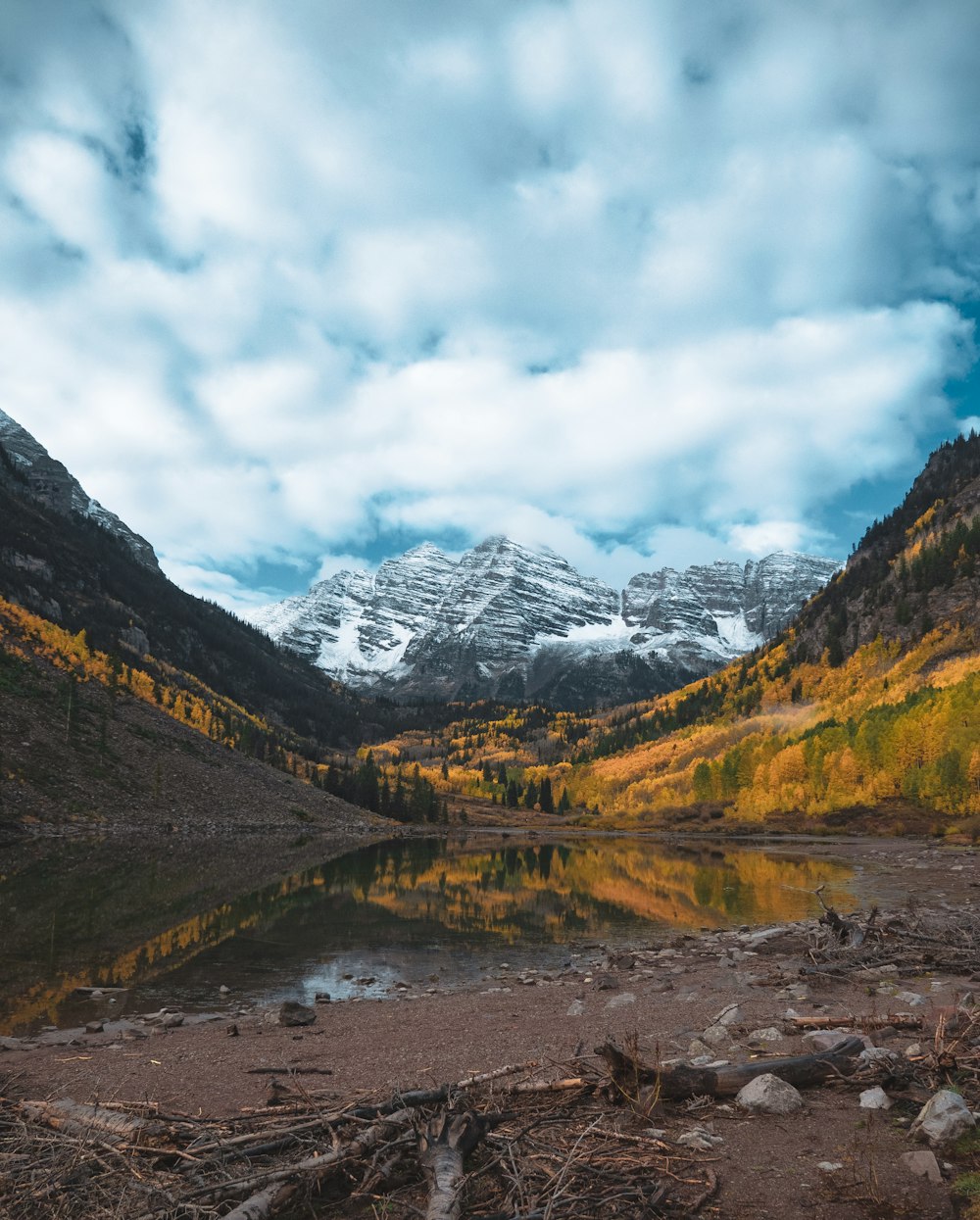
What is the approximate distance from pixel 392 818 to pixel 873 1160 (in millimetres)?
179284

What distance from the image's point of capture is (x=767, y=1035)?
11.5 metres

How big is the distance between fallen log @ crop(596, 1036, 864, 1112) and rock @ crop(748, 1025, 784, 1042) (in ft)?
9.09

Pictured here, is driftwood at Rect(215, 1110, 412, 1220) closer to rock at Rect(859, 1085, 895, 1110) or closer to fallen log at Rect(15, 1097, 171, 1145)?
fallen log at Rect(15, 1097, 171, 1145)

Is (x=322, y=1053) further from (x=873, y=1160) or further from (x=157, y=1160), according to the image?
(x=873, y=1160)

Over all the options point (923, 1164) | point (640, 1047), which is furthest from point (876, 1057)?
point (640, 1047)

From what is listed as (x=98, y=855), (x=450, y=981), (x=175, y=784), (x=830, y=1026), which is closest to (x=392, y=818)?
(x=175, y=784)

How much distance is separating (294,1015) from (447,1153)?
518 inches

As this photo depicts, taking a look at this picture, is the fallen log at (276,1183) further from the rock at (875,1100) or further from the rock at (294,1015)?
the rock at (294,1015)

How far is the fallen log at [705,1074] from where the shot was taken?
7.82 m

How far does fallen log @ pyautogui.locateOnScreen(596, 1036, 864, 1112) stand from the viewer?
7820 mm

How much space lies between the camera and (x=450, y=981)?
2336 cm

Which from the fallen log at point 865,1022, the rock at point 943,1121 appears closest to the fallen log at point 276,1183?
the rock at point 943,1121

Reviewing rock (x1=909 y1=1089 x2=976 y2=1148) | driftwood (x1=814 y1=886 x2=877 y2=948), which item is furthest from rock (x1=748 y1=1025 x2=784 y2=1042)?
driftwood (x1=814 y1=886 x2=877 y2=948)

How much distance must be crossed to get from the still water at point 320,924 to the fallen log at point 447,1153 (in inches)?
630
